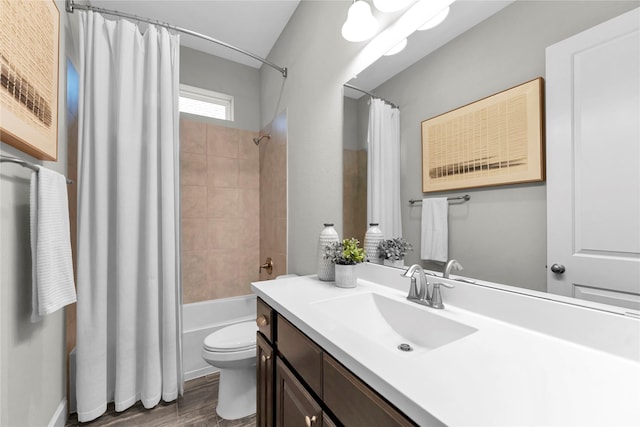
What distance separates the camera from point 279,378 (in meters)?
0.97

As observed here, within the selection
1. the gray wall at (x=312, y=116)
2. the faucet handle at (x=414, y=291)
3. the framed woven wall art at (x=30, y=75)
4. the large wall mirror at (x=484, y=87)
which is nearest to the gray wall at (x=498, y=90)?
the large wall mirror at (x=484, y=87)

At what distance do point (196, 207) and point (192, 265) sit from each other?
52 centimetres

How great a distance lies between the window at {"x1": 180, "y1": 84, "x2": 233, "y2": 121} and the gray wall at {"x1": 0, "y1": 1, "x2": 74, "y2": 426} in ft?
4.44

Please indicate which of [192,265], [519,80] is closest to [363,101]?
[519,80]

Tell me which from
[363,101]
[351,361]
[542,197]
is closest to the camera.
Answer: [351,361]

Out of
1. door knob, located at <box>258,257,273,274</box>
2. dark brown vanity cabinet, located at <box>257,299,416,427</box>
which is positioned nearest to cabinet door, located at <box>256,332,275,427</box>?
dark brown vanity cabinet, located at <box>257,299,416,427</box>

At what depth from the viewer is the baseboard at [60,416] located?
1374 mm

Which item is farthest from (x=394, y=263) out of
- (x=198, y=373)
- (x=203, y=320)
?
(x=203, y=320)

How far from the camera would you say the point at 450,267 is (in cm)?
95

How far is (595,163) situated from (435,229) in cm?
47

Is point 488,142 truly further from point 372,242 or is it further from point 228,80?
point 228,80

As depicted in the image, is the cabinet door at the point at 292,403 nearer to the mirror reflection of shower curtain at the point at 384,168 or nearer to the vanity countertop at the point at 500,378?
the vanity countertop at the point at 500,378

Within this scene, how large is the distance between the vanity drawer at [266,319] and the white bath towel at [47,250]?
0.81 metres

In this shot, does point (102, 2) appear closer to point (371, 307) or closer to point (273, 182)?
point (273, 182)
